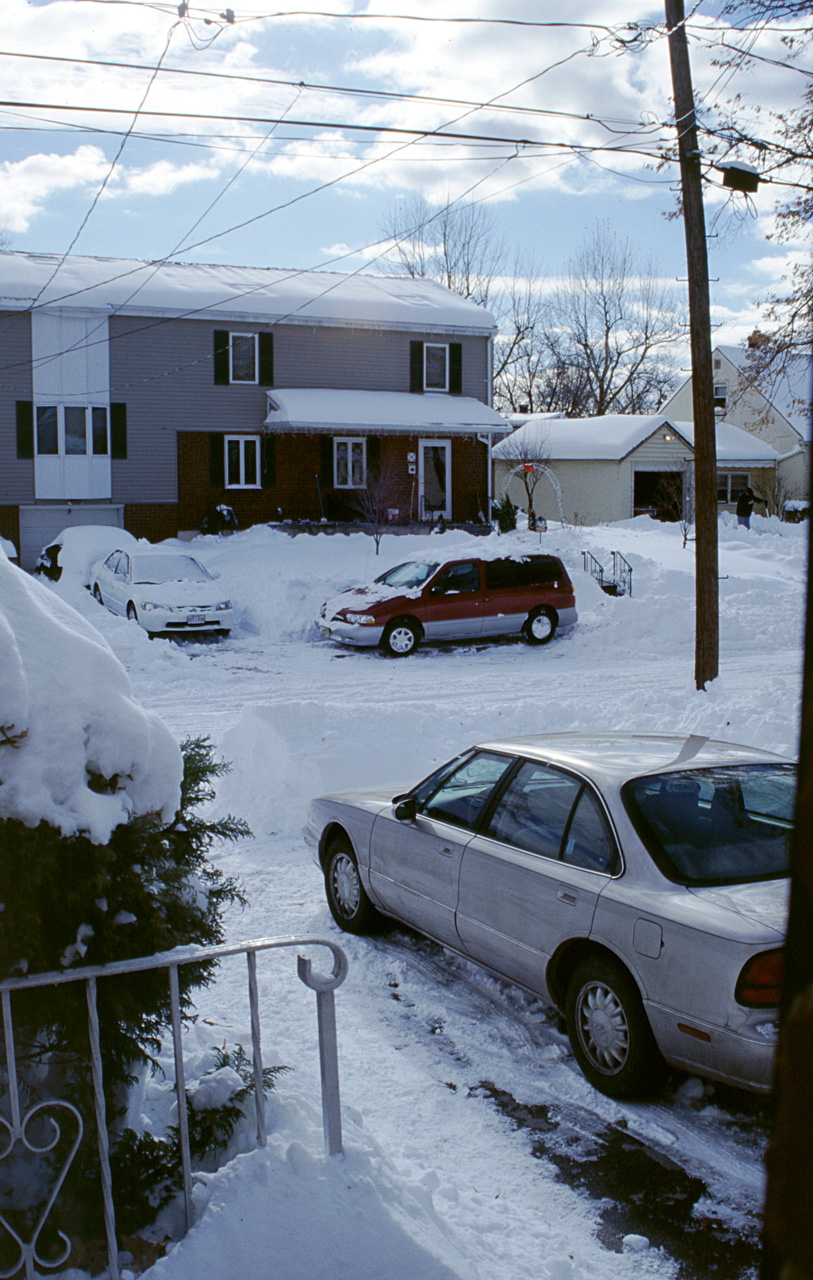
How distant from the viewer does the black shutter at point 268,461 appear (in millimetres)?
31141

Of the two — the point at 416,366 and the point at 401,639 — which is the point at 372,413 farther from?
the point at 401,639

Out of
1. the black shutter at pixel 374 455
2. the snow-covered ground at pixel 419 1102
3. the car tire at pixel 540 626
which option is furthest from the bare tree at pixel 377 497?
the snow-covered ground at pixel 419 1102

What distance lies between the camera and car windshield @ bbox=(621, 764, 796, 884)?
4703mm

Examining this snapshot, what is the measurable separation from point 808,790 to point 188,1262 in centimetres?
272

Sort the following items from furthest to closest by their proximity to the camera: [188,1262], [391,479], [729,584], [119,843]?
[391,479]
[729,584]
[119,843]
[188,1262]

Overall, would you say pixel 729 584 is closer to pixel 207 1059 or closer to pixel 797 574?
pixel 797 574

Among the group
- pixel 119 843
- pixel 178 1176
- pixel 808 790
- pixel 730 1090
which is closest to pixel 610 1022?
pixel 730 1090

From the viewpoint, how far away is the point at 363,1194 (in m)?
3.19

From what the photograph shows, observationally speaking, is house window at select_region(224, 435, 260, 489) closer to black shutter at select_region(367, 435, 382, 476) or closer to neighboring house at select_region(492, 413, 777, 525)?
black shutter at select_region(367, 435, 382, 476)

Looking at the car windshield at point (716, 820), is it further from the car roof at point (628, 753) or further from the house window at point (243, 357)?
the house window at point (243, 357)

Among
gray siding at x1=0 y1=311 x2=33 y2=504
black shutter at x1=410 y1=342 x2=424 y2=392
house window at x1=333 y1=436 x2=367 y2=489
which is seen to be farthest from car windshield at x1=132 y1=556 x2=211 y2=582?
black shutter at x1=410 y1=342 x2=424 y2=392

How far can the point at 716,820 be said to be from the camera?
4945mm

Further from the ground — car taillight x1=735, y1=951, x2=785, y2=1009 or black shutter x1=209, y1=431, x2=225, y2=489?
black shutter x1=209, y1=431, x2=225, y2=489

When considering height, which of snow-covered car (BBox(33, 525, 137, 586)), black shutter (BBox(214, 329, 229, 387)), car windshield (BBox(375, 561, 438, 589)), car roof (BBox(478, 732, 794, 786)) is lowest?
car roof (BBox(478, 732, 794, 786))
